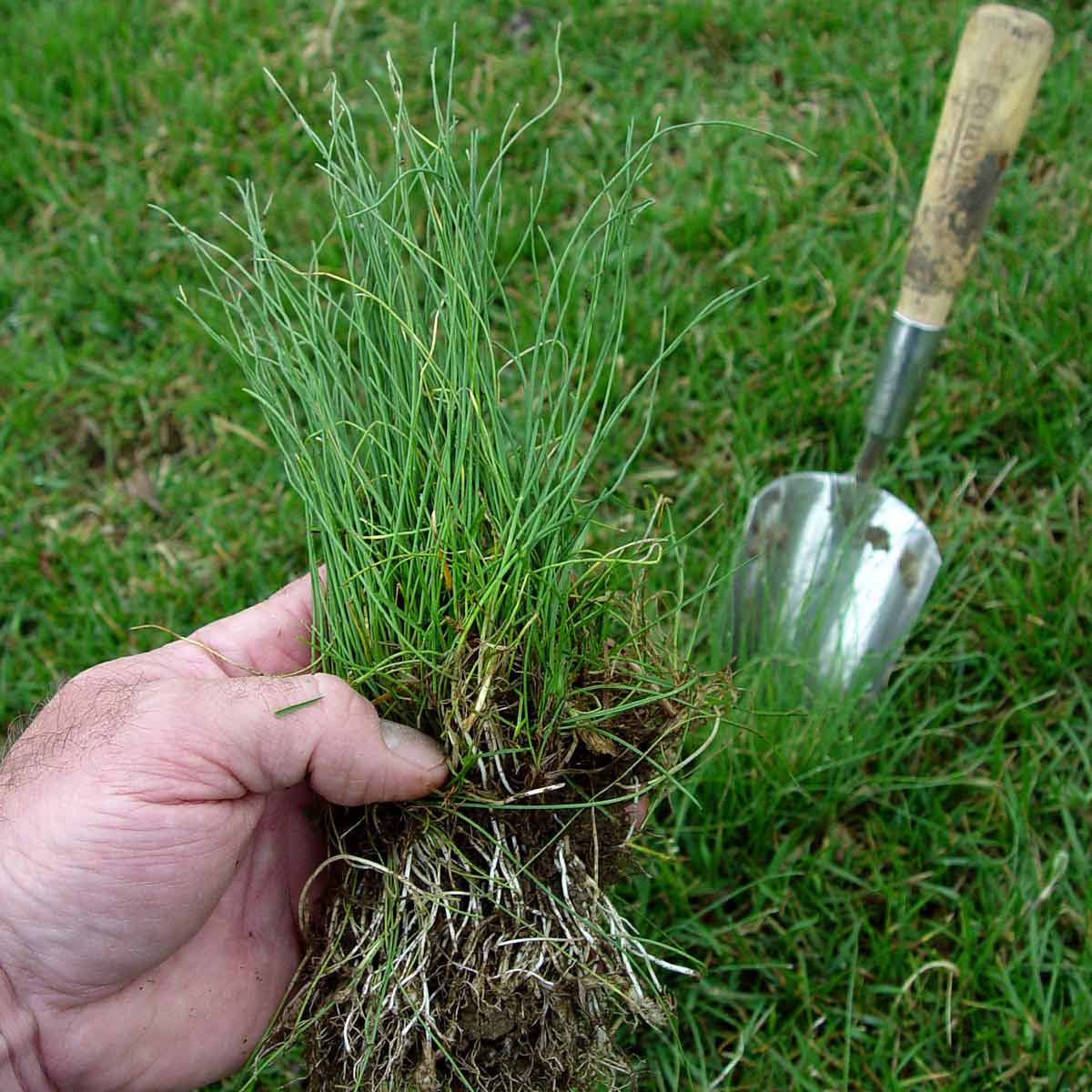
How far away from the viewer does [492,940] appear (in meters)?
1.05

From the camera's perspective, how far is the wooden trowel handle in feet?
4.31

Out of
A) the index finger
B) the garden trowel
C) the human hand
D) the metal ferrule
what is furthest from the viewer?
the metal ferrule

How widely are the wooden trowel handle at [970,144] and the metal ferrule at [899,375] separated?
0.02 m

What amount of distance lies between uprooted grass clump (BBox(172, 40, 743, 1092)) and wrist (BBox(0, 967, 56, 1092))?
0.25 meters

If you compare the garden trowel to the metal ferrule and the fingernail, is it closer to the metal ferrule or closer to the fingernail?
the metal ferrule

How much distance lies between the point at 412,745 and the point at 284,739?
12cm

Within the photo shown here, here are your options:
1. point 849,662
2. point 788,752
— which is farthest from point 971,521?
point 788,752

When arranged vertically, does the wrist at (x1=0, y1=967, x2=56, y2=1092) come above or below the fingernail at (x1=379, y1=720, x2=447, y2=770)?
below

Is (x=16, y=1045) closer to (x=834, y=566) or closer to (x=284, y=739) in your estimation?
(x=284, y=739)

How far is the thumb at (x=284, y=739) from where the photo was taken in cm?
101

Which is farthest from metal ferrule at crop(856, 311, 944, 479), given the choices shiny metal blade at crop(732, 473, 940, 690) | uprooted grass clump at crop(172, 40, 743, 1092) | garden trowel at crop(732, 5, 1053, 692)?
uprooted grass clump at crop(172, 40, 743, 1092)

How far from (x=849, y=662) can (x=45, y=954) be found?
1.14 m

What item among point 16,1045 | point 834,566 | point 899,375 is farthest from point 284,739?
point 899,375

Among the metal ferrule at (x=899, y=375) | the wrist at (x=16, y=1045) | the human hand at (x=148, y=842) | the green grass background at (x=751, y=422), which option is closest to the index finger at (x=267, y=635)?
the human hand at (x=148, y=842)
